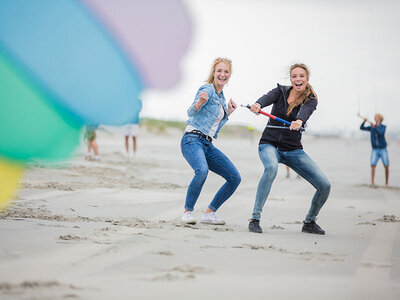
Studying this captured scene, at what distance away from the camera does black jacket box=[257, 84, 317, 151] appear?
5.59m

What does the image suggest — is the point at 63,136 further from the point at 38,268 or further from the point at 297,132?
the point at 297,132

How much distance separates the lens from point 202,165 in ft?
18.5

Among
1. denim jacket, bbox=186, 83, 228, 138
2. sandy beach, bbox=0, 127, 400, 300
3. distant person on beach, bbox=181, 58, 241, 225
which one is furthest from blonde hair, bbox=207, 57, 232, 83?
sandy beach, bbox=0, 127, 400, 300

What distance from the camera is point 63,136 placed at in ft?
14.1

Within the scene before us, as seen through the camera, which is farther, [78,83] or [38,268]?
[78,83]

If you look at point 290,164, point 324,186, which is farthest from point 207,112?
point 324,186

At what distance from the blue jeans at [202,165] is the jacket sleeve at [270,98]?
2.31ft

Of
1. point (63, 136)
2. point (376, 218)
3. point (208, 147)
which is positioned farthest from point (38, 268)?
point (376, 218)

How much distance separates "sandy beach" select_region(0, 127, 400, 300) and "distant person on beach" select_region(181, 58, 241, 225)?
1.10ft

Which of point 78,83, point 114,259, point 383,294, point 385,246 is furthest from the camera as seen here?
point 385,246

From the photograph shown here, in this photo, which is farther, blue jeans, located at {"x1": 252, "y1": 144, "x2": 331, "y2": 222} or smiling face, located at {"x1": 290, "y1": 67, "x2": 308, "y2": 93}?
smiling face, located at {"x1": 290, "y1": 67, "x2": 308, "y2": 93}

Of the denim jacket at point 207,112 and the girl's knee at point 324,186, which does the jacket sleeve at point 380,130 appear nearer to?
the girl's knee at point 324,186

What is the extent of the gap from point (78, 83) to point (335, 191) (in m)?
6.96

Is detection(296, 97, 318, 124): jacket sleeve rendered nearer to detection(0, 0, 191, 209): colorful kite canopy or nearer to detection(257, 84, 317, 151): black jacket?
detection(257, 84, 317, 151): black jacket
